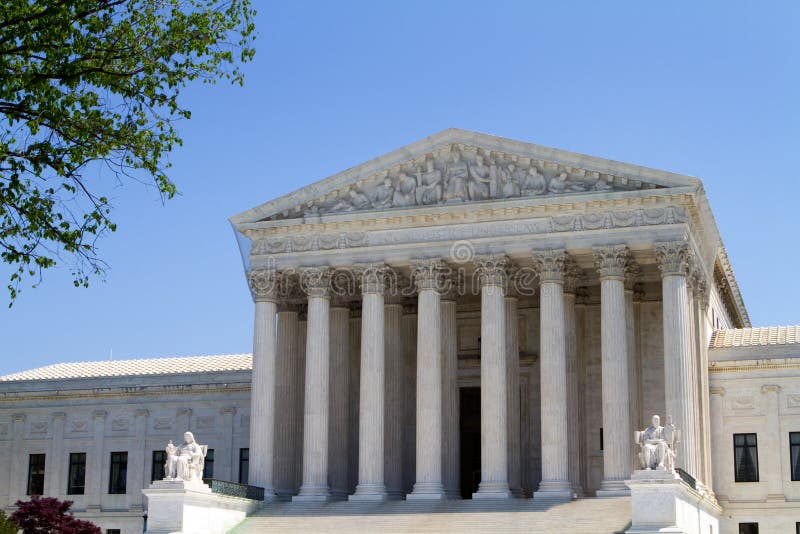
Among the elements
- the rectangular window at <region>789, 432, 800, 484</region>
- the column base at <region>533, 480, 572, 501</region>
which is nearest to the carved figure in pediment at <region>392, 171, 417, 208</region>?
the column base at <region>533, 480, 572, 501</region>

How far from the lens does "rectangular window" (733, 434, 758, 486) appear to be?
169 feet

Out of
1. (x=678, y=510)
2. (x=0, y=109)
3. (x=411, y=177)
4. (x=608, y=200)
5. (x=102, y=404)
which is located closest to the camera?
(x=0, y=109)

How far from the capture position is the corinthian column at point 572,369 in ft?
165

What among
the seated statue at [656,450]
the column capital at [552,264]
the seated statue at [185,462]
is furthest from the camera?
the column capital at [552,264]

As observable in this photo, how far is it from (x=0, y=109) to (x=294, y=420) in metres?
31.5

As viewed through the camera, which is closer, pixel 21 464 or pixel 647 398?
pixel 647 398

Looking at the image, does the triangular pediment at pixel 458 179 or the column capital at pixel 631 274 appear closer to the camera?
the triangular pediment at pixel 458 179

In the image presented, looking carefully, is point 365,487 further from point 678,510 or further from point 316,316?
point 678,510

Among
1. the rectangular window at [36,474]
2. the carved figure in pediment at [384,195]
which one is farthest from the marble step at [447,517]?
the rectangular window at [36,474]

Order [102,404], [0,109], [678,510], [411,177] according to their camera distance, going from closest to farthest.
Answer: [0,109] → [678,510] → [411,177] → [102,404]

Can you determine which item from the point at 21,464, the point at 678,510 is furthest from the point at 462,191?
the point at 21,464

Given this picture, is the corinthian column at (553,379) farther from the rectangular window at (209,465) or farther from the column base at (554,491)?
the rectangular window at (209,465)

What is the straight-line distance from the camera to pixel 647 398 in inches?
2077

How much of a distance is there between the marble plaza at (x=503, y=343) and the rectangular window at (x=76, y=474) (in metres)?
16.6
